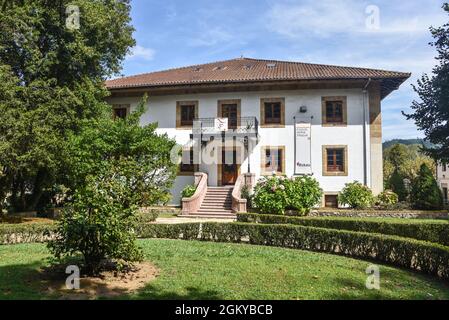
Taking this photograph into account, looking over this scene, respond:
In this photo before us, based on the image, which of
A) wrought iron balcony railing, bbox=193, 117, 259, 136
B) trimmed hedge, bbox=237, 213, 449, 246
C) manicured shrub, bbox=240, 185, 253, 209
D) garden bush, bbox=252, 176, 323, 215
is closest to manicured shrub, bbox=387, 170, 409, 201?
garden bush, bbox=252, 176, 323, 215

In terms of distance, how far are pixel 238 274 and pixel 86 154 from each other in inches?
388

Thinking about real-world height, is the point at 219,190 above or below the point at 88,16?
below

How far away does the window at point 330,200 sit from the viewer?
20906 millimetres

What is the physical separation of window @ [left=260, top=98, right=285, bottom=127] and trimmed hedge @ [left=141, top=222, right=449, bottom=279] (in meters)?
11.4

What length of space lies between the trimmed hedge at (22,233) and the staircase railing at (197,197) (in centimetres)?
782

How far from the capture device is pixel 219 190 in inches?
834

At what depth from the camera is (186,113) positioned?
23203 millimetres

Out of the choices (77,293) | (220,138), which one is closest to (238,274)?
(77,293)

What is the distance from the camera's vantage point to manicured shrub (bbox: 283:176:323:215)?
1797 cm

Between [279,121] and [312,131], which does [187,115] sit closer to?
[279,121]

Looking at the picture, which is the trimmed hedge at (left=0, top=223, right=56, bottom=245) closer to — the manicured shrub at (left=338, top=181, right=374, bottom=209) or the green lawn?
the green lawn

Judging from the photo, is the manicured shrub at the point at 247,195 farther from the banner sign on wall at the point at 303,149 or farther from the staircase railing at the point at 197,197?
the banner sign on wall at the point at 303,149
